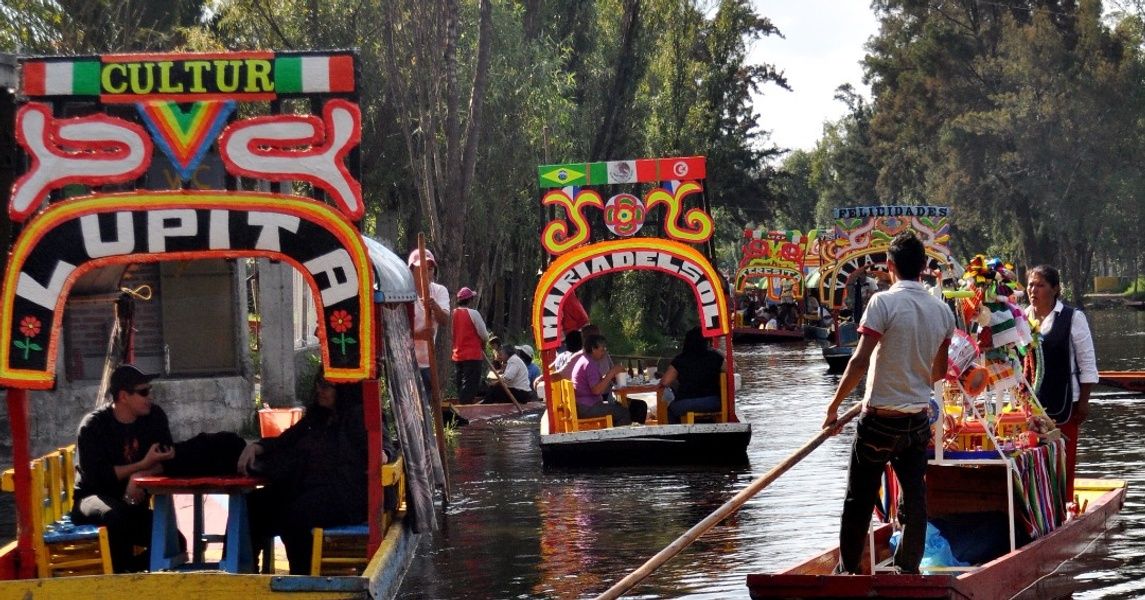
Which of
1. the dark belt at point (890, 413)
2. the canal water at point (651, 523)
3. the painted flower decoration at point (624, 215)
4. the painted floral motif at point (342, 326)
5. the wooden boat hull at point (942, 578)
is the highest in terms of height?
the painted flower decoration at point (624, 215)

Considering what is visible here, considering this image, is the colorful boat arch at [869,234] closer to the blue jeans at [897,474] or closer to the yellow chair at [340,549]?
the yellow chair at [340,549]

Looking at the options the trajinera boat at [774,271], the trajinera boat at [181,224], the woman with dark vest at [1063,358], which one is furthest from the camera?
the trajinera boat at [774,271]

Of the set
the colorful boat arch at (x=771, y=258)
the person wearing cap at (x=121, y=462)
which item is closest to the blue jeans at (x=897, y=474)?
the person wearing cap at (x=121, y=462)

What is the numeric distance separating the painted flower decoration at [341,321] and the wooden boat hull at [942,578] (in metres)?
2.51

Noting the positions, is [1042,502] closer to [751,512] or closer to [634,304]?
[751,512]

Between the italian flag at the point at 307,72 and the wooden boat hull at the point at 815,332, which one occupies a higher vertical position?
the italian flag at the point at 307,72

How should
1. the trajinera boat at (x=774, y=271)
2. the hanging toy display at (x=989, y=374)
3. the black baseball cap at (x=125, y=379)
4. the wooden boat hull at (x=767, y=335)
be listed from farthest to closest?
1. the trajinera boat at (x=774, y=271)
2. the wooden boat hull at (x=767, y=335)
3. the black baseball cap at (x=125, y=379)
4. the hanging toy display at (x=989, y=374)

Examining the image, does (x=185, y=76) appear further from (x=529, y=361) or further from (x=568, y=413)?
(x=529, y=361)

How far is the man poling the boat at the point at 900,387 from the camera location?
826 centimetres

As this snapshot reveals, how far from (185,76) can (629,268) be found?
7811 mm

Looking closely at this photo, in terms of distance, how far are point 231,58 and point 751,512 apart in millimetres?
6670

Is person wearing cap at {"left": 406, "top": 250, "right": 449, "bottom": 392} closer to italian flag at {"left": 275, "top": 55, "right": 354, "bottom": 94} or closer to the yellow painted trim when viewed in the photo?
italian flag at {"left": 275, "top": 55, "right": 354, "bottom": 94}

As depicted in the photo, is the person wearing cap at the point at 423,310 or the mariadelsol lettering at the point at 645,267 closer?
the person wearing cap at the point at 423,310

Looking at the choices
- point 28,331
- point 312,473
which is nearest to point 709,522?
point 312,473
